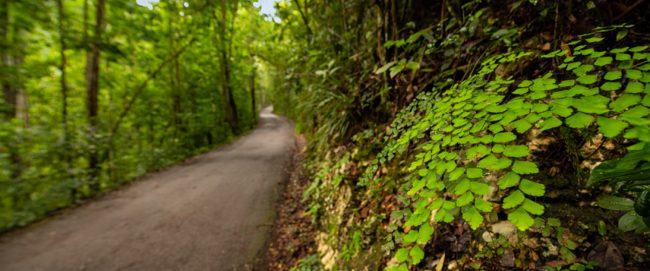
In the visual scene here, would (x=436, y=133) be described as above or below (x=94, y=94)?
below

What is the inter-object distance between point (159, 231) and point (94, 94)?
4698mm

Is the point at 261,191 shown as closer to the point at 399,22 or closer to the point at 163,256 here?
the point at 163,256

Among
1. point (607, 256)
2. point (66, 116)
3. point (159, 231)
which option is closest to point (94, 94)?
point (66, 116)

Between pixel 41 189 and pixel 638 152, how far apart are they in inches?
292

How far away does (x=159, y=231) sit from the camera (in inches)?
169

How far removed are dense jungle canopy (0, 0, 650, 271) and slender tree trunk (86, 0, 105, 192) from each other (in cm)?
4

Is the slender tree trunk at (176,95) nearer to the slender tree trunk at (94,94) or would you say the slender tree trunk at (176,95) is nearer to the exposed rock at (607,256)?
the slender tree trunk at (94,94)

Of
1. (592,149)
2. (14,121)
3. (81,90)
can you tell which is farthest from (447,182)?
(81,90)

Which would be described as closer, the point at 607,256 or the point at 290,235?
the point at 607,256

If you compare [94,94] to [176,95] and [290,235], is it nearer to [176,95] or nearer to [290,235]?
[176,95]

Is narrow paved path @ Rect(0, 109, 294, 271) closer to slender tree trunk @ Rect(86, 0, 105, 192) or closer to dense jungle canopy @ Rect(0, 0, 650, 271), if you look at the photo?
dense jungle canopy @ Rect(0, 0, 650, 271)

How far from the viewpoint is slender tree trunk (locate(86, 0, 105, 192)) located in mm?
5707

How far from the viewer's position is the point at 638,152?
791 mm

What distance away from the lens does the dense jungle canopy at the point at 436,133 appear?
1062 mm
